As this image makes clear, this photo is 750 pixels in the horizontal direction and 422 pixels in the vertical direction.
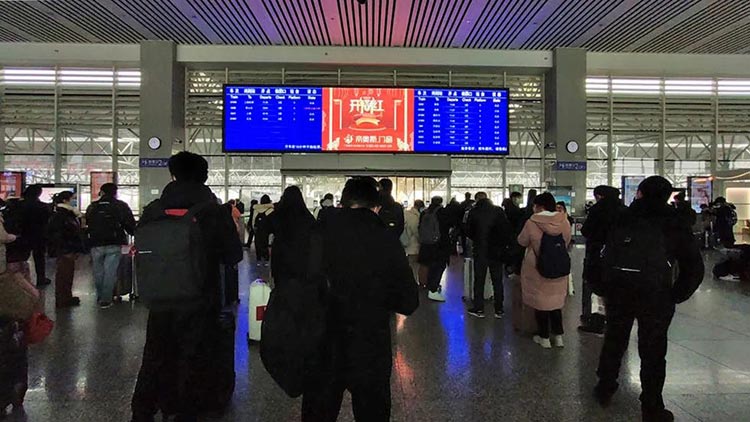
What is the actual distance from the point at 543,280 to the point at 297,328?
3518 millimetres

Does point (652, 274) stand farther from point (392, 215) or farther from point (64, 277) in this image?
point (64, 277)

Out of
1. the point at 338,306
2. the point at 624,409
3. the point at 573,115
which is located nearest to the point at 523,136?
the point at 573,115

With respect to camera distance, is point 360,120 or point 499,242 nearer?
point 499,242

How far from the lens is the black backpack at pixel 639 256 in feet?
11.8

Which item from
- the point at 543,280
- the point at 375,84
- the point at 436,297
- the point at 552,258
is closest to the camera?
the point at 552,258

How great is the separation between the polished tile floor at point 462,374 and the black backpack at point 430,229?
1564 millimetres

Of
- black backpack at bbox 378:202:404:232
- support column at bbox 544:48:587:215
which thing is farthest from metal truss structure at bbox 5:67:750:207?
black backpack at bbox 378:202:404:232

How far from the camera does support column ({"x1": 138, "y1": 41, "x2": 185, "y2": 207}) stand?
15039mm

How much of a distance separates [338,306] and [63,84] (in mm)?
17270

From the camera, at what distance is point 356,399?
242 cm

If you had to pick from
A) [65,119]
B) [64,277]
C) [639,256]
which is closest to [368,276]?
[639,256]

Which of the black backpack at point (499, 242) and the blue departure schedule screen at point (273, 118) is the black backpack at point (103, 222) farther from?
the blue departure schedule screen at point (273, 118)

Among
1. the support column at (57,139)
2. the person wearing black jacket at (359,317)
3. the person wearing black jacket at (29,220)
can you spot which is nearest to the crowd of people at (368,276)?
the person wearing black jacket at (359,317)

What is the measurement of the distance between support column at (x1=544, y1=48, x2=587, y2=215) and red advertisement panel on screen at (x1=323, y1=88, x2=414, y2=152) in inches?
184
